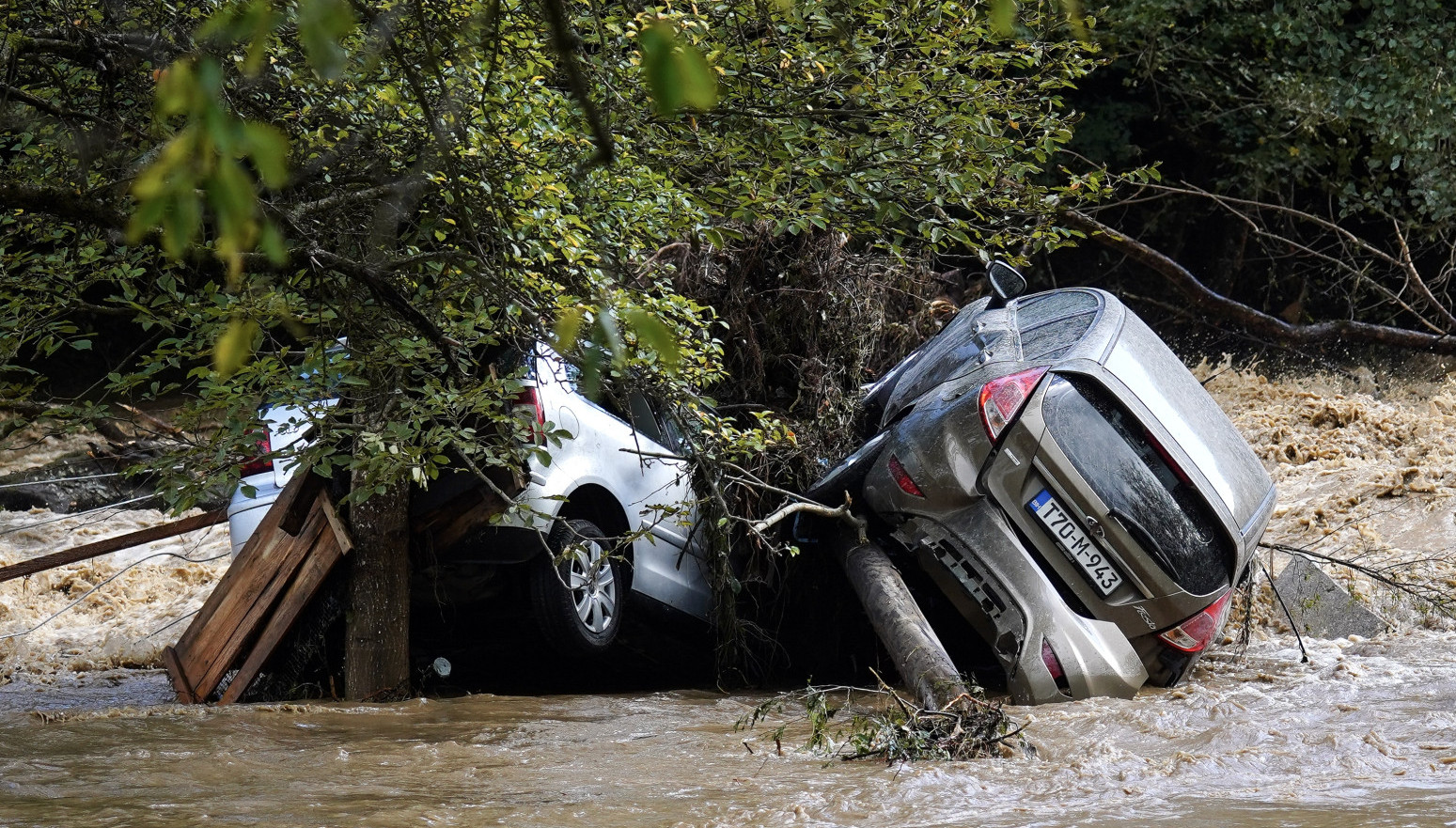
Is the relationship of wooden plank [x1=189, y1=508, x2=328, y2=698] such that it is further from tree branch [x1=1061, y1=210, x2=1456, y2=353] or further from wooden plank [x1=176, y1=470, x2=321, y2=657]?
tree branch [x1=1061, y1=210, x2=1456, y2=353]

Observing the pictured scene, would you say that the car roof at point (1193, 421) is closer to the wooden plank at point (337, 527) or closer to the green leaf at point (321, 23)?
the wooden plank at point (337, 527)

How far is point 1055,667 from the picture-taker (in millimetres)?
5281

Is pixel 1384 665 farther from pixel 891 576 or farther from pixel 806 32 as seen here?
pixel 806 32

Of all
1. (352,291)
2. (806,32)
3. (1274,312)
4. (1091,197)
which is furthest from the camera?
(1274,312)

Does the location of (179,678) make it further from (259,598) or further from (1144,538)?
(1144,538)

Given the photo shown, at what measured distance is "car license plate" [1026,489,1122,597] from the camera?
540 centimetres

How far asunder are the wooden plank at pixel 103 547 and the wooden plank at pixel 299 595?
2.31 ft

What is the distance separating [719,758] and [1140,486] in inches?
87.9

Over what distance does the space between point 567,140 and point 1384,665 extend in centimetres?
456

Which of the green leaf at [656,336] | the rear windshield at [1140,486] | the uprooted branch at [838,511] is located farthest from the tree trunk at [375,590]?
A: the green leaf at [656,336]

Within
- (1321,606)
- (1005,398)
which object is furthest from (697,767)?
(1321,606)

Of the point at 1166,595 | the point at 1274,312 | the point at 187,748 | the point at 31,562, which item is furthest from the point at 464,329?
the point at 1274,312

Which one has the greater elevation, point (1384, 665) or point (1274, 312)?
point (1274, 312)

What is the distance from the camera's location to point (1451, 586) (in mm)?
7301
